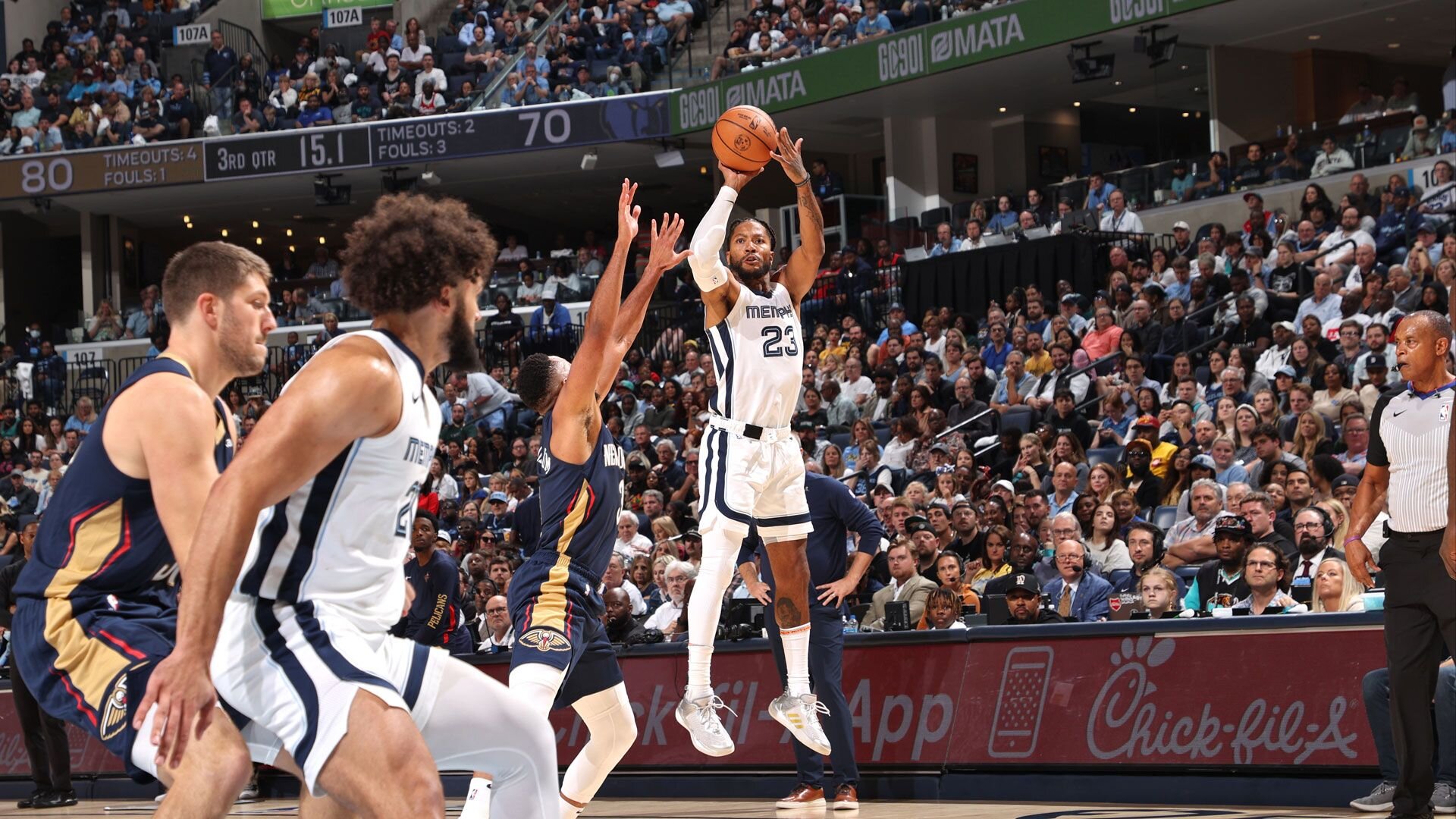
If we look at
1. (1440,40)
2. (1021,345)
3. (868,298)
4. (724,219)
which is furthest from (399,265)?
(1440,40)

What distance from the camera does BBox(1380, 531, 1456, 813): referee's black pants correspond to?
6266 mm

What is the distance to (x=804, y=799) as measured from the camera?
26.8 ft

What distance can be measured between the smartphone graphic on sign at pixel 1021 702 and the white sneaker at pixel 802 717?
1.13m

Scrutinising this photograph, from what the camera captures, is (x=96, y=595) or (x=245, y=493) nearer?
(x=245, y=493)

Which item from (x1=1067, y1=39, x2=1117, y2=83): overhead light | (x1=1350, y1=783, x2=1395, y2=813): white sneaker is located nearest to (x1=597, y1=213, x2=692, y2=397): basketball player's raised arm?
(x1=1350, y1=783, x2=1395, y2=813): white sneaker

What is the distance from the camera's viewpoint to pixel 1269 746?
736 cm

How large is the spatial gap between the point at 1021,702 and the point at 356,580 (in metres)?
5.40

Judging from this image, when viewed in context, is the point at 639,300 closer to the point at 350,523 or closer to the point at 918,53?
the point at 350,523

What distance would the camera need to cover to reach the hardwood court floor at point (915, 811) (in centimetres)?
696

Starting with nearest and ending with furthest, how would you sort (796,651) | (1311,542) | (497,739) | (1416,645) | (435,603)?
(497,739) < (1416,645) < (796,651) < (1311,542) < (435,603)

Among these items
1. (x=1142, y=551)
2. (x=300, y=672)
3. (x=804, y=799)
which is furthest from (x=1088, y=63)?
(x=300, y=672)

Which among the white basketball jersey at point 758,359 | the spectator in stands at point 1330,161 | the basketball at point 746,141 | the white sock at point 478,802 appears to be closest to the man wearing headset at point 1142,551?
the white basketball jersey at point 758,359

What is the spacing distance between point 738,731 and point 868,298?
12076 mm

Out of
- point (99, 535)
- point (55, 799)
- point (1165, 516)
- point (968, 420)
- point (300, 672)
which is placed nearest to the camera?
point (300, 672)
